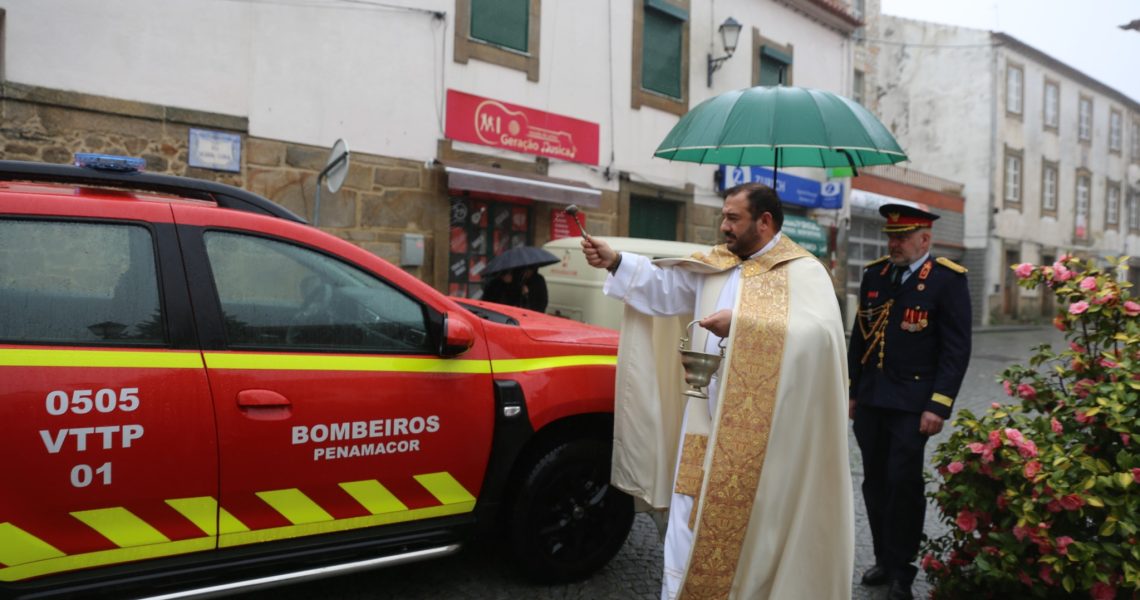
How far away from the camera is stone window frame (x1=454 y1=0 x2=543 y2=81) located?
965 cm

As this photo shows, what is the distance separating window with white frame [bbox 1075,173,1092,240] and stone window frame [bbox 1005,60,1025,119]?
6.03m

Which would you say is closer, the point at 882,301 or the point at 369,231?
the point at 882,301

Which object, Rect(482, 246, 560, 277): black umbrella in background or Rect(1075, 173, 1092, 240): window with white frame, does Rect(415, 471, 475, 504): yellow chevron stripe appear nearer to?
Rect(482, 246, 560, 277): black umbrella in background

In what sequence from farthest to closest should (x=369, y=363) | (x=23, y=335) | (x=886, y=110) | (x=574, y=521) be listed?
(x=886, y=110), (x=574, y=521), (x=369, y=363), (x=23, y=335)

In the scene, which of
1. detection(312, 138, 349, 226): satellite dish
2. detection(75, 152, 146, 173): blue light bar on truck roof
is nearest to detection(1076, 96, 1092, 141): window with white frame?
detection(312, 138, 349, 226): satellite dish

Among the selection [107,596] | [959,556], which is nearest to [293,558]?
[107,596]

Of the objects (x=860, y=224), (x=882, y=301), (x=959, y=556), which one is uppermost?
(x=860, y=224)

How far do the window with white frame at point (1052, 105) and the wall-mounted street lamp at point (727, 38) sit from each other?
816 inches

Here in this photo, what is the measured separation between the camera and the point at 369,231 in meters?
9.10

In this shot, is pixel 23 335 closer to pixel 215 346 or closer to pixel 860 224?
pixel 215 346

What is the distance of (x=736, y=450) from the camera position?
2643 mm

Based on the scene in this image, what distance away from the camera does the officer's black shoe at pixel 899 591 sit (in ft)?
11.4

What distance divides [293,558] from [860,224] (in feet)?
60.8

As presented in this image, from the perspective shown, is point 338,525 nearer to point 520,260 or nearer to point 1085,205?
point 520,260
